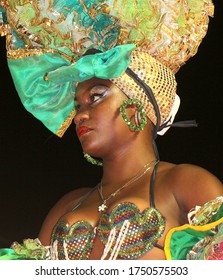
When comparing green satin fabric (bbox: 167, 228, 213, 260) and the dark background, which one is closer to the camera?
green satin fabric (bbox: 167, 228, 213, 260)

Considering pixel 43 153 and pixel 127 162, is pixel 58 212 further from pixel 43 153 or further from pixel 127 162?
pixel 43 153

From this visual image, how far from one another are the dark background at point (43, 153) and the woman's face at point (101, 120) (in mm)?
541

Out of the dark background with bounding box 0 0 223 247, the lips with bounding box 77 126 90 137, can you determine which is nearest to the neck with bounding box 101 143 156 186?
the lips with bounding box 77 126 90 137

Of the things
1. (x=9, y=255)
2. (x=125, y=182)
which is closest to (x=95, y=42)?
(x=125, y=182)

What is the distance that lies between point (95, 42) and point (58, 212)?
533mm

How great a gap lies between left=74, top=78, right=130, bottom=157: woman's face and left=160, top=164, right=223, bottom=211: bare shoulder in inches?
7.6

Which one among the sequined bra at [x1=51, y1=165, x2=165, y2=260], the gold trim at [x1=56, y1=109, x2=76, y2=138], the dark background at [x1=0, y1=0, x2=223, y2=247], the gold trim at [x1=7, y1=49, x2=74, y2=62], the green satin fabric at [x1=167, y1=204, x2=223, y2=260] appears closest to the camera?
the green satin fabric at [x1=167, y1=204, x2=223, y2=260]

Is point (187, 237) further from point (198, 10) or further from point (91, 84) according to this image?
point (198, 10)

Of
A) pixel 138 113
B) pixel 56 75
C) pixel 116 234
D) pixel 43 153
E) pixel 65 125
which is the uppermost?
pixel 56 75

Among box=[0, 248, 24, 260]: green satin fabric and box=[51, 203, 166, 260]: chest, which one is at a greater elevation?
box=[51, 203, 166, 260]: chest

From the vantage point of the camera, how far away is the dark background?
2.81 m

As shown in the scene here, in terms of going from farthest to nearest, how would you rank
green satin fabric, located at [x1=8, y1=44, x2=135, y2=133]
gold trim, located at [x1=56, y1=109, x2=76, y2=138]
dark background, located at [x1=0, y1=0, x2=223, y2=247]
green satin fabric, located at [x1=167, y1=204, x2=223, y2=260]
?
dark background, located at [x1=0, y1=0, x2=223, y2=247] → gold trim, located at [x1=56, y1=109, x2=76, y2=138] → green satin fabric, located at [x1=8, y1=44, x2=135, y2=133] → green satin fabric, located at [x1=167, y1=204, x2=223, y2=260]

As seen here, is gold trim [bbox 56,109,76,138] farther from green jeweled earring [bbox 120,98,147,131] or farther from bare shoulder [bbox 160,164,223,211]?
bare shoulder [bbox 160,164,223,211]

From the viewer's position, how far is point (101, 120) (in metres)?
2.32
